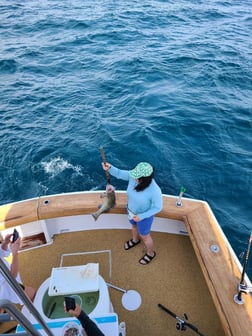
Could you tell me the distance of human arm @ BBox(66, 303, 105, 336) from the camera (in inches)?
88.8

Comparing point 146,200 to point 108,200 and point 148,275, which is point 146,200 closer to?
point 108,200

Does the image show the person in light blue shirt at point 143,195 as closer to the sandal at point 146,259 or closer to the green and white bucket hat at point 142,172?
the green and white bucket hat at point 142,172

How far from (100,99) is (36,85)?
296cm

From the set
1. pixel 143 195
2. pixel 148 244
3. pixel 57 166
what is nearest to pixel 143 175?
pixel 143 195

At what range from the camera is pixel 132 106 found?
32.2 feet

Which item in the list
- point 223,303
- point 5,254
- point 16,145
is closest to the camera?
point 223,303

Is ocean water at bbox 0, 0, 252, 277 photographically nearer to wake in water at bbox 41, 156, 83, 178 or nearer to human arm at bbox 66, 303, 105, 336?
wake in water at bbox 41, 156, 83, 178

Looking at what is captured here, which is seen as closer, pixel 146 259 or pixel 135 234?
pixel 146 259

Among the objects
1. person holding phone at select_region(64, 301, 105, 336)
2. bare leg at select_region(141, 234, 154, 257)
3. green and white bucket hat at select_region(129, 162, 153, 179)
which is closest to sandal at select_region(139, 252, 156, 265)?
bare leg at select_region(141, 234, 154, 257)

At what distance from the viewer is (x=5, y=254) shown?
11.2 feet

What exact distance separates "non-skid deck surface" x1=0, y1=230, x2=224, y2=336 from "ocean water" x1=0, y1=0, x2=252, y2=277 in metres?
1.81

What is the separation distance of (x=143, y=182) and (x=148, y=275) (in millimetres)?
1640

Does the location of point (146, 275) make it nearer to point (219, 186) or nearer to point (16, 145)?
point (219, 186)

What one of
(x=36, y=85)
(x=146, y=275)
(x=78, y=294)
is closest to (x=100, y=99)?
(x=36, y=85)
